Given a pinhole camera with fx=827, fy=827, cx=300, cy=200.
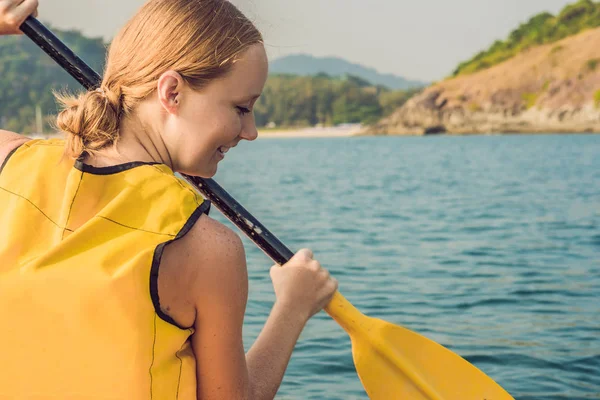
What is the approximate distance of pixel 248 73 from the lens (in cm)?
164

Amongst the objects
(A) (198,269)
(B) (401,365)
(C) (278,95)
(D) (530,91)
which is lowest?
(B) (401,365)

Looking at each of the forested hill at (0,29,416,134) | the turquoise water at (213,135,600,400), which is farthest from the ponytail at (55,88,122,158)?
the forested hill at (0,29,416,134)

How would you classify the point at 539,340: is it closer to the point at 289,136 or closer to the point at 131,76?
the point at 131,76

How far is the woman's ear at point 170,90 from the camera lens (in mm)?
1580

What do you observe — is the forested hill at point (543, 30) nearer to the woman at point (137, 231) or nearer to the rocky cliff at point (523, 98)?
the rocky cliff at point (523, 98)

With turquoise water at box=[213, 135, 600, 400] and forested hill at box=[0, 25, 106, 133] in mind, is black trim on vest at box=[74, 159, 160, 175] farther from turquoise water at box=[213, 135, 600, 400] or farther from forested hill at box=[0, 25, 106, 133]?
forested hill at box=[0, 25, 106, 133]

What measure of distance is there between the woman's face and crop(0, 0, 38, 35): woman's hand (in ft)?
2.35

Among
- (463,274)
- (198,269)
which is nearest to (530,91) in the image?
(463,274)

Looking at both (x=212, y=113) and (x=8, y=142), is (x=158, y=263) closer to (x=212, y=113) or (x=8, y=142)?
(x=212, y=113)

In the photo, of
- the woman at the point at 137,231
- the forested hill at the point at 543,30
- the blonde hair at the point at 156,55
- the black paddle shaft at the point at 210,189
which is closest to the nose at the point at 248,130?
the woman at the point at 137,231

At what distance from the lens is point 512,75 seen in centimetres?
8456

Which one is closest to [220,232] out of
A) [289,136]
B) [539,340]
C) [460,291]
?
[539,340]

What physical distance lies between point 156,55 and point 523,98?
8203 centimetres

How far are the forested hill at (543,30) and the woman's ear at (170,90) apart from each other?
94885mm
